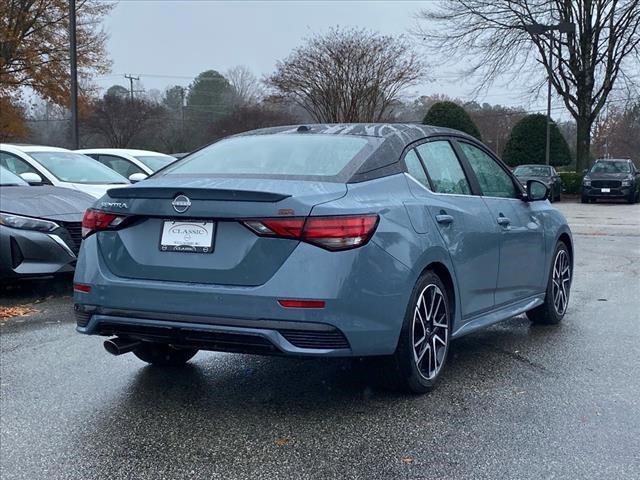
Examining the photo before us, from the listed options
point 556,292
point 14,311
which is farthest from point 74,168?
point 556,292

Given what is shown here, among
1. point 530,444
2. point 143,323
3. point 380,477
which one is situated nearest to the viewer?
point 380,477

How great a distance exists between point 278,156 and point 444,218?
1.01m

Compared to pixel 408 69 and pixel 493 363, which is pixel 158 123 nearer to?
pixel 408 69

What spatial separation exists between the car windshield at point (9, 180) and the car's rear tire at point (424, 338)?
19.7 ft

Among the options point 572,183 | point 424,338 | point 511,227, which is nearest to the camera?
point 424,338

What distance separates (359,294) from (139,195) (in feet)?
4.09

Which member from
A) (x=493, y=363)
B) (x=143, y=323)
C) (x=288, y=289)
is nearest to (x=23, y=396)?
(x=143, y=323)

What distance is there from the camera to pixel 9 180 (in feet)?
28.6

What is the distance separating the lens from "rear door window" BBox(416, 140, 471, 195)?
465cm

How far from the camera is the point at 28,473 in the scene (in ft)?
11.0

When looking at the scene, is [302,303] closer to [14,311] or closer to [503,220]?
[503,220]

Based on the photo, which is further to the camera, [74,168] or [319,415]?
[74,168]

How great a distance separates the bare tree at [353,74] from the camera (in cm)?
3381

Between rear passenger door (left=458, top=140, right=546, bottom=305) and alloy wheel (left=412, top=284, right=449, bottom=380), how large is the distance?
857 mm
